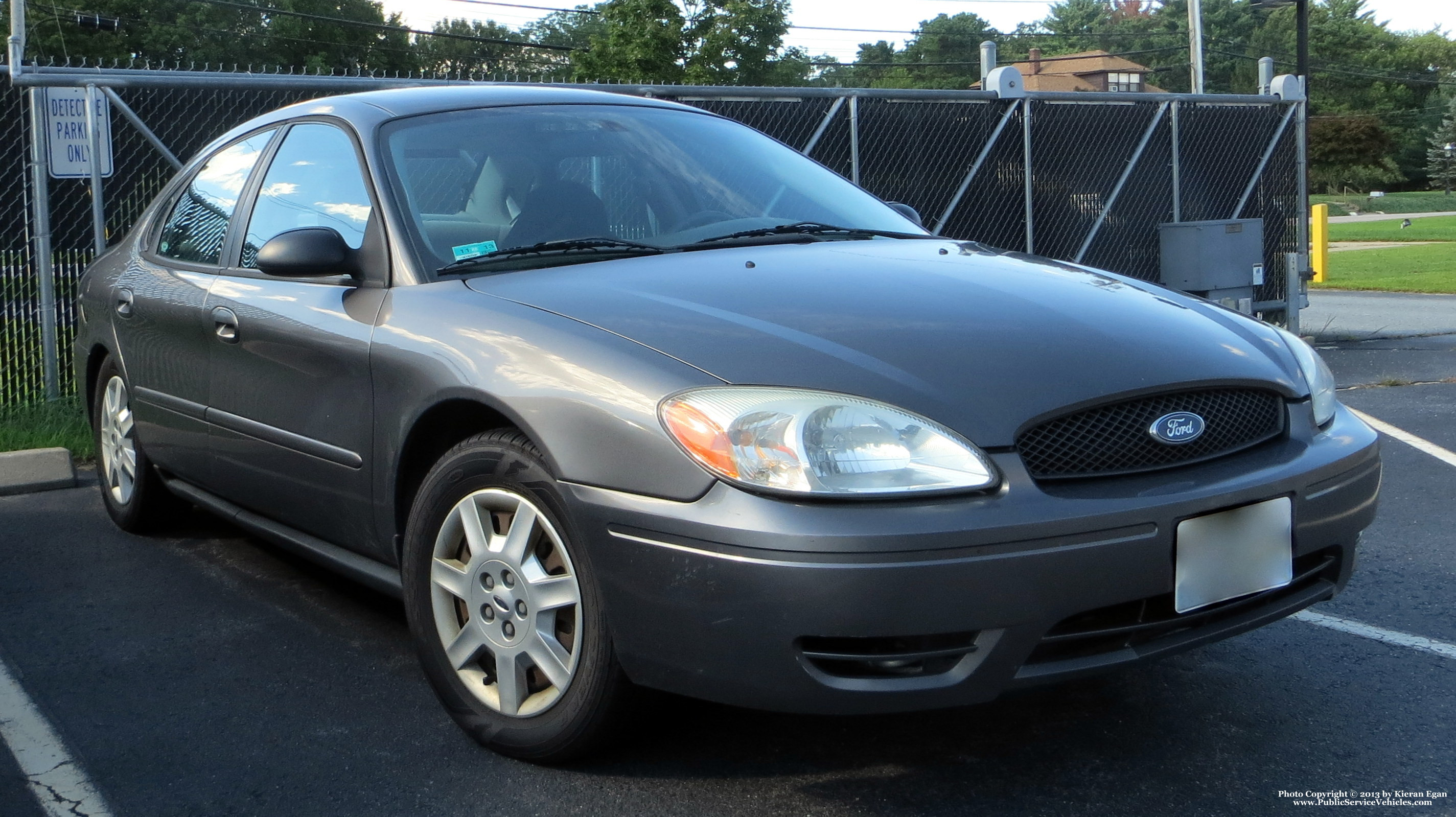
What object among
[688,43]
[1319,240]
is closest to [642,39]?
[688,43]

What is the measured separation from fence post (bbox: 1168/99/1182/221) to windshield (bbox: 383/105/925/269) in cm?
797

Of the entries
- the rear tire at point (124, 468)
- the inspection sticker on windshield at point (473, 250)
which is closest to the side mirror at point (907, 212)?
the inspection sticker on windshield at point (473, 250)

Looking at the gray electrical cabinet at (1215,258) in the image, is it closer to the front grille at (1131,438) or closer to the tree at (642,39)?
the front grille at (1131,438)

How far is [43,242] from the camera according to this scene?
7293 millimetres

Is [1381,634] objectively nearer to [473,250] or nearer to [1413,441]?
[473,250]

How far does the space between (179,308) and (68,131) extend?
12.6 feet

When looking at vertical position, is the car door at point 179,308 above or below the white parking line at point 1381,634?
above

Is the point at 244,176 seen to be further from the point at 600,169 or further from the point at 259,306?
the point at 600,169

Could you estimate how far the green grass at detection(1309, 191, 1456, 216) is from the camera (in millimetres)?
62750

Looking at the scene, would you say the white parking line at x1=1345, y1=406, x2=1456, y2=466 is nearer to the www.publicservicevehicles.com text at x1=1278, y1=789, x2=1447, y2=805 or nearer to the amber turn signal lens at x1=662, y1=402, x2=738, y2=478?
the www.publicservicevehicles.com text at x1=1278, y1=789, x2=1447, y2=805

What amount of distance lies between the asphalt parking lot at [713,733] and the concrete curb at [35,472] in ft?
6.95

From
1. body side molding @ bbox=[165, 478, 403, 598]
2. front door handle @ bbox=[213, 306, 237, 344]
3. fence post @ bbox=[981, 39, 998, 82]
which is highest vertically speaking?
fence post @ bbox=[981, 39, 998, 82]

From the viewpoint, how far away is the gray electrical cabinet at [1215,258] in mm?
10758

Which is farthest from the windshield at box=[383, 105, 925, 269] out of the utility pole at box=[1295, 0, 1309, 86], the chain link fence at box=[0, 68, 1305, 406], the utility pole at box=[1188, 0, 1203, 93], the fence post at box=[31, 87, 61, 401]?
the utility pole at box=[1188, 0, 1203, 93]
